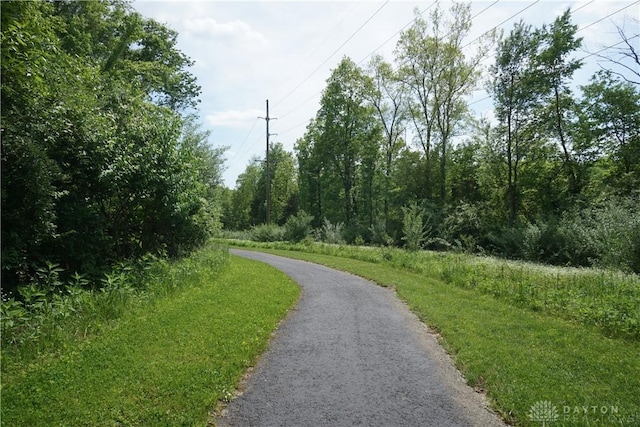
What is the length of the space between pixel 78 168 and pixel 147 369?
6165 mm

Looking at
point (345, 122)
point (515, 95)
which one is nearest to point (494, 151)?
point (515, 95)

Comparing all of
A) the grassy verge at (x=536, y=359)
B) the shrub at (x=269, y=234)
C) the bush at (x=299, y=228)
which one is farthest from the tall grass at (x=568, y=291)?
the shrub at (x=269, y=234)

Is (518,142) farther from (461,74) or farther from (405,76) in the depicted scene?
(405,76)

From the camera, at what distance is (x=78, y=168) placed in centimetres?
876

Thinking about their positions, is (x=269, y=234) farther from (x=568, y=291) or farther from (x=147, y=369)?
(x=147, y=369)

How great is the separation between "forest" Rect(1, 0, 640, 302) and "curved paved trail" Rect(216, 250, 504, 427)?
16.8 feet

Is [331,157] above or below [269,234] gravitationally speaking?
above

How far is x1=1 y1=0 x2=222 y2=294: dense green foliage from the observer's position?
6.89m

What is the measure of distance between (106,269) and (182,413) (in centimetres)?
668

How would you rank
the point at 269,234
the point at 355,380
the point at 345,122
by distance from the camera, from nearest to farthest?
the point at 355,380 → the point at 269,234 → the point at 345,122

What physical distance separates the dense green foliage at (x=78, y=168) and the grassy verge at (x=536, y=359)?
8.00 meters

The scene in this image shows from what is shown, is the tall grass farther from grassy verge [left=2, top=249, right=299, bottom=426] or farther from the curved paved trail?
grassy verge [left=2, top=249, right=299, bottom=426]

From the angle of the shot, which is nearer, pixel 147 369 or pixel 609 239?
pixel 147 369

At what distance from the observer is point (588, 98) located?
28094 millimetres
